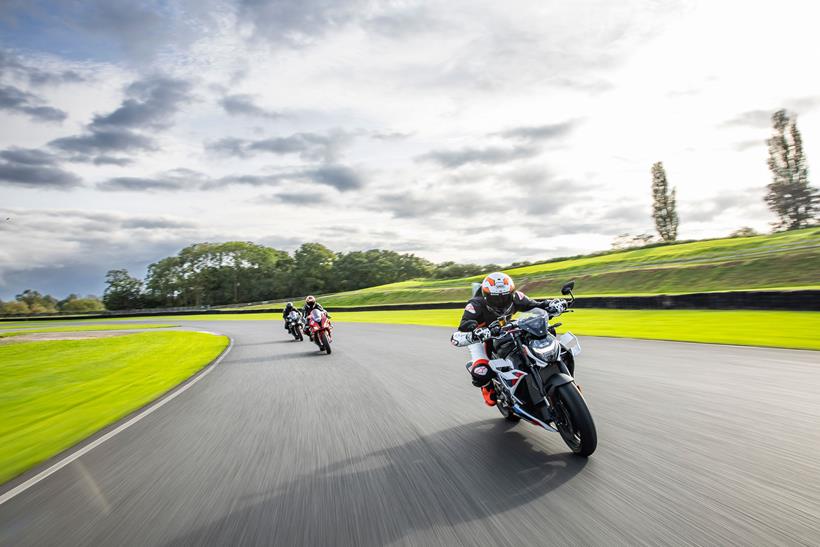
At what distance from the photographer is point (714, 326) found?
1508 centimetres

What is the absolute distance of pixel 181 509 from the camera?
360cm

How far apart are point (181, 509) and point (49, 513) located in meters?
1.03

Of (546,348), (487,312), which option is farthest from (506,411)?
(546,348)

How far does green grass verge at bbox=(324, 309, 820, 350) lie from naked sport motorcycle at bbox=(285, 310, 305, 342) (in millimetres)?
10130

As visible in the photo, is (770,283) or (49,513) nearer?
(49,513)

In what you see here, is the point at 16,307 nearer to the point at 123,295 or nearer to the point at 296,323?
the point at 123,295

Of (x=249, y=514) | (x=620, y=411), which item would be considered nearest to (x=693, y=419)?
(x=620, y=411)

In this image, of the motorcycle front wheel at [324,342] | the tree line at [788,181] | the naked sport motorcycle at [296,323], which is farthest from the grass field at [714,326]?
the tree line at [788,181]

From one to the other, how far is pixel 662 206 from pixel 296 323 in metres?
77.8

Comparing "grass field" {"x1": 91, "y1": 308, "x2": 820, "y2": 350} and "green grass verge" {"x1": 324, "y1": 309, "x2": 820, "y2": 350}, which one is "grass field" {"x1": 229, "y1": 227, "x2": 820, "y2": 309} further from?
"green grass verge" {"x1": 324, "y1": 309, "x2": 820, "y2": 350}

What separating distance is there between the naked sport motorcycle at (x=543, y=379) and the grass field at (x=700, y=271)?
24.6 meters

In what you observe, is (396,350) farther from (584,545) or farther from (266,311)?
(266,311)

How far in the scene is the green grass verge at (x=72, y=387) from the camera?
21.7 feet

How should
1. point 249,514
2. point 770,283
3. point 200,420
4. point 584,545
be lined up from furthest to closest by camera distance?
point 770,283 < point 200,420 < point 249,514 < point 584,545
